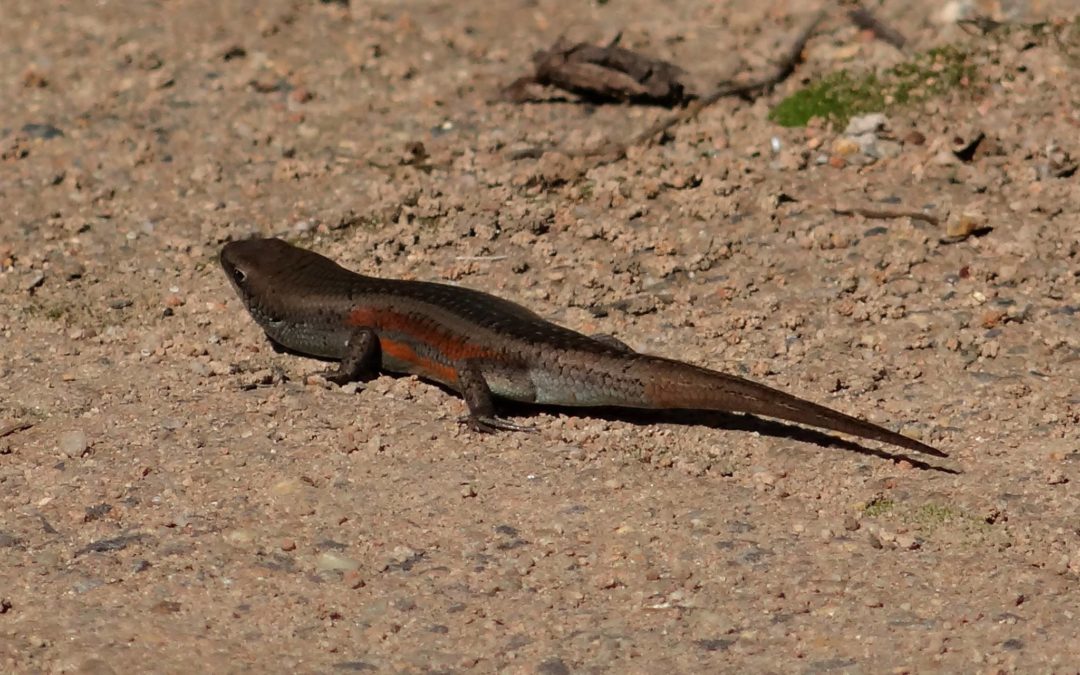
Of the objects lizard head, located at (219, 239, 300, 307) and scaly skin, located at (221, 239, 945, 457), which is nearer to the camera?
scaly skin, located at (221, 239, 945, 457)

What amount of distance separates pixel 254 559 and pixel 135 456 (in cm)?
105

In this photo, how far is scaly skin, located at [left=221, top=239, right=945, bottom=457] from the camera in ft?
21.1

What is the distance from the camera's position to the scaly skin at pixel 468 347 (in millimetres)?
6445

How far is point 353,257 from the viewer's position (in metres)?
8.47

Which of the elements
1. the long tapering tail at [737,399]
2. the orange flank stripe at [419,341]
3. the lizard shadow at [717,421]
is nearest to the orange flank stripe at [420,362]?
the orange flank stripe at [419,341]

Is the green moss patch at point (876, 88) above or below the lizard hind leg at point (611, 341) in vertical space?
above

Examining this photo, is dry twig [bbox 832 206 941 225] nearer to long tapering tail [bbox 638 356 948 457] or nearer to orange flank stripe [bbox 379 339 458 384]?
long tapering tail [bbox 638 356 948 457]

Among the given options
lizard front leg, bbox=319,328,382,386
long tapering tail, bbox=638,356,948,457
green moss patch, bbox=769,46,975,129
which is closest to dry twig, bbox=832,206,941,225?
green moss patch, bbox=769,46,975,129

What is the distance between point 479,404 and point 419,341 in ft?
1.79

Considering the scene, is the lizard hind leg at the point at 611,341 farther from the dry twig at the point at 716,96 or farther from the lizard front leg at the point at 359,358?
the dry twig at the point at 716,96

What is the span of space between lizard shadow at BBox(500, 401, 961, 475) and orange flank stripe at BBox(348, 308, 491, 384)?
296 mm

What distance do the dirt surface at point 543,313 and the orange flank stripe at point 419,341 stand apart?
15 centimetres

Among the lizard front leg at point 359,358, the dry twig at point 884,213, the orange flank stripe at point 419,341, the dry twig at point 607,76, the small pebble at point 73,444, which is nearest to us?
the small pebble at point 73,444

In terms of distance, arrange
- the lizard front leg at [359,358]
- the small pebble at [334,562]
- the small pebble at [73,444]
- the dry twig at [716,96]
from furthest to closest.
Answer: the dry twig at [716,96]
the lizard front leg at [359,358]
the small pebble at [73,444]
the small pebble at [334,562]
